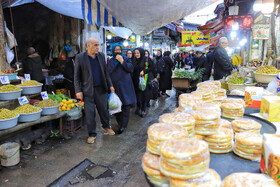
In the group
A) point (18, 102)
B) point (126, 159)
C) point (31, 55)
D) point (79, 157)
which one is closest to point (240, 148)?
point (126, 159)

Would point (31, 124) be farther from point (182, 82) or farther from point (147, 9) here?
point (182, 82)

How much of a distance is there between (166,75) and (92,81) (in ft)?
16.8

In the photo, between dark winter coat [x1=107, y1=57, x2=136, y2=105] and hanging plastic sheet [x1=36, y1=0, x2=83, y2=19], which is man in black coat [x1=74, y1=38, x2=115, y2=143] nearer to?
dark winter coat [x1=107, y1=57, x2=136, y2=105]

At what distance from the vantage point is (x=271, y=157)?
1.23 m

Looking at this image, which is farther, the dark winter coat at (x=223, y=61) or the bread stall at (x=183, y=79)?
the bread stall at (x=183, y=79)

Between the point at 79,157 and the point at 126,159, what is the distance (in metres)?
0.90

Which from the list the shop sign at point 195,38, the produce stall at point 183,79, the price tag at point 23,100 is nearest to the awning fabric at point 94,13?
the price tag at point 23,100

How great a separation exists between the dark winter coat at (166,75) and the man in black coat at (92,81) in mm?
4603

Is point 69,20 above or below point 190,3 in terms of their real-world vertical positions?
above

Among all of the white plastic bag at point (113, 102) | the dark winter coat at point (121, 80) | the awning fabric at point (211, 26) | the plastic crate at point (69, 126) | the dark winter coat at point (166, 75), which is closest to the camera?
the white plastic bag at point (113, 102)

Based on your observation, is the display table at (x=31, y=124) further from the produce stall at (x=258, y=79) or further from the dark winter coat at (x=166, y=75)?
the dark winter coat at (x=166, y=75)

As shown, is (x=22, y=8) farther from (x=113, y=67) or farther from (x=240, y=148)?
(x=240, y=148)

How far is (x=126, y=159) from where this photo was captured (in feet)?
12.4

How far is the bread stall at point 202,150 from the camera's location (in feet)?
3.85
